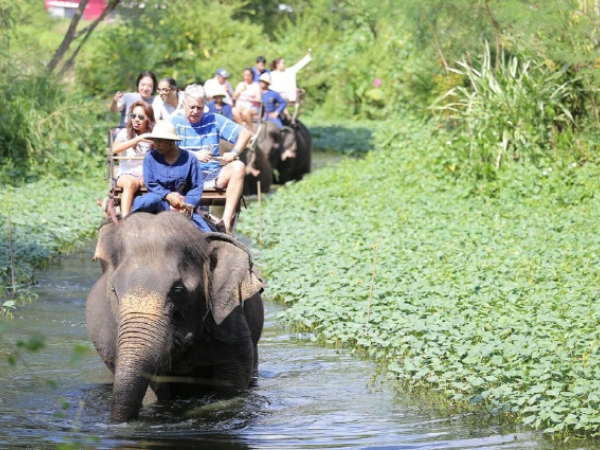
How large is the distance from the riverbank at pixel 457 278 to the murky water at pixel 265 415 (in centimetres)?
25

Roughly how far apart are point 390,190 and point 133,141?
7.19 meters

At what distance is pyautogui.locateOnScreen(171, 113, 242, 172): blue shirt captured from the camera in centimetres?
1104

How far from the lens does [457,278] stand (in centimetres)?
1133

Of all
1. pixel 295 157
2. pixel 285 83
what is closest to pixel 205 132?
pixel 295 157

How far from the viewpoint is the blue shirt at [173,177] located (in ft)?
29.5

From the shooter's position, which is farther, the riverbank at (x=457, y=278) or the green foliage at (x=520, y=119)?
the green foliage at (x=520, y=119)

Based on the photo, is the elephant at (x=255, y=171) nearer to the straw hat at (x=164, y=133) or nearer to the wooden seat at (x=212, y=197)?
the wooden seat at (x=212, y=197)

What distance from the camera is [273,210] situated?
55.9ft

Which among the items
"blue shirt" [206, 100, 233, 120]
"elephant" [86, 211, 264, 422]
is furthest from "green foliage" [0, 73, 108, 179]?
"elephant" [86, 211, 264, 422]

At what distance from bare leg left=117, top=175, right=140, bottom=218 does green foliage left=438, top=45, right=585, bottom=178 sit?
8.36 metres

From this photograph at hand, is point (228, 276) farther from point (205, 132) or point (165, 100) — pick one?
point (165, 100)

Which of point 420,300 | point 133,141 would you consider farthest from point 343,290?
point 133,141

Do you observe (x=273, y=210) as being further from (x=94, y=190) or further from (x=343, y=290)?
(x=343, y=290)

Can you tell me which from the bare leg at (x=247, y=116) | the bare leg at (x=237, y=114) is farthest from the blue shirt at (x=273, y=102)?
the bare leg at (x=237, y=114)
